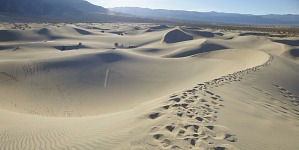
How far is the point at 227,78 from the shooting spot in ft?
40.7

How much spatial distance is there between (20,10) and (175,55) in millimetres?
108194

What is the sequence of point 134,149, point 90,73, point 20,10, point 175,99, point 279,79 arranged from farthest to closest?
point 20,10 → point 90,73 → point 279,79 → point 175,99 → point 134,149

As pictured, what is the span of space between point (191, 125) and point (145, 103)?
133 inches

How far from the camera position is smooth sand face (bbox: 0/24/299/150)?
5918mm

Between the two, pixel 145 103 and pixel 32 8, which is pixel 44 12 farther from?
pixel 145 103

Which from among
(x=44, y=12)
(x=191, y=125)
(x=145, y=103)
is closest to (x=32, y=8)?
(x=44, y=12)

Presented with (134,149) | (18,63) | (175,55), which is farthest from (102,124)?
(175,55)

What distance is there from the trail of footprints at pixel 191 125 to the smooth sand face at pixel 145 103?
0.02m

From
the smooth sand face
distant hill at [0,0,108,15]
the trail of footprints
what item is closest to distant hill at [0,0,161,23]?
distant hill at [0,0,108,15]

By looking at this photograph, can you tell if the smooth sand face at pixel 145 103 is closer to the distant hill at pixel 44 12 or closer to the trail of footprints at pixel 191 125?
the trail of footprints at pixel 191 125

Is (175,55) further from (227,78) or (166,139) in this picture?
(166,139)

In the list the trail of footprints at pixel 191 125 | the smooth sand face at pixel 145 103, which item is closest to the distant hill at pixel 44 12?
the smooth sand face at pixel 145 103

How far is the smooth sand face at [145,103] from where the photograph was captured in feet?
19.4

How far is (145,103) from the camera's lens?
9461mm
